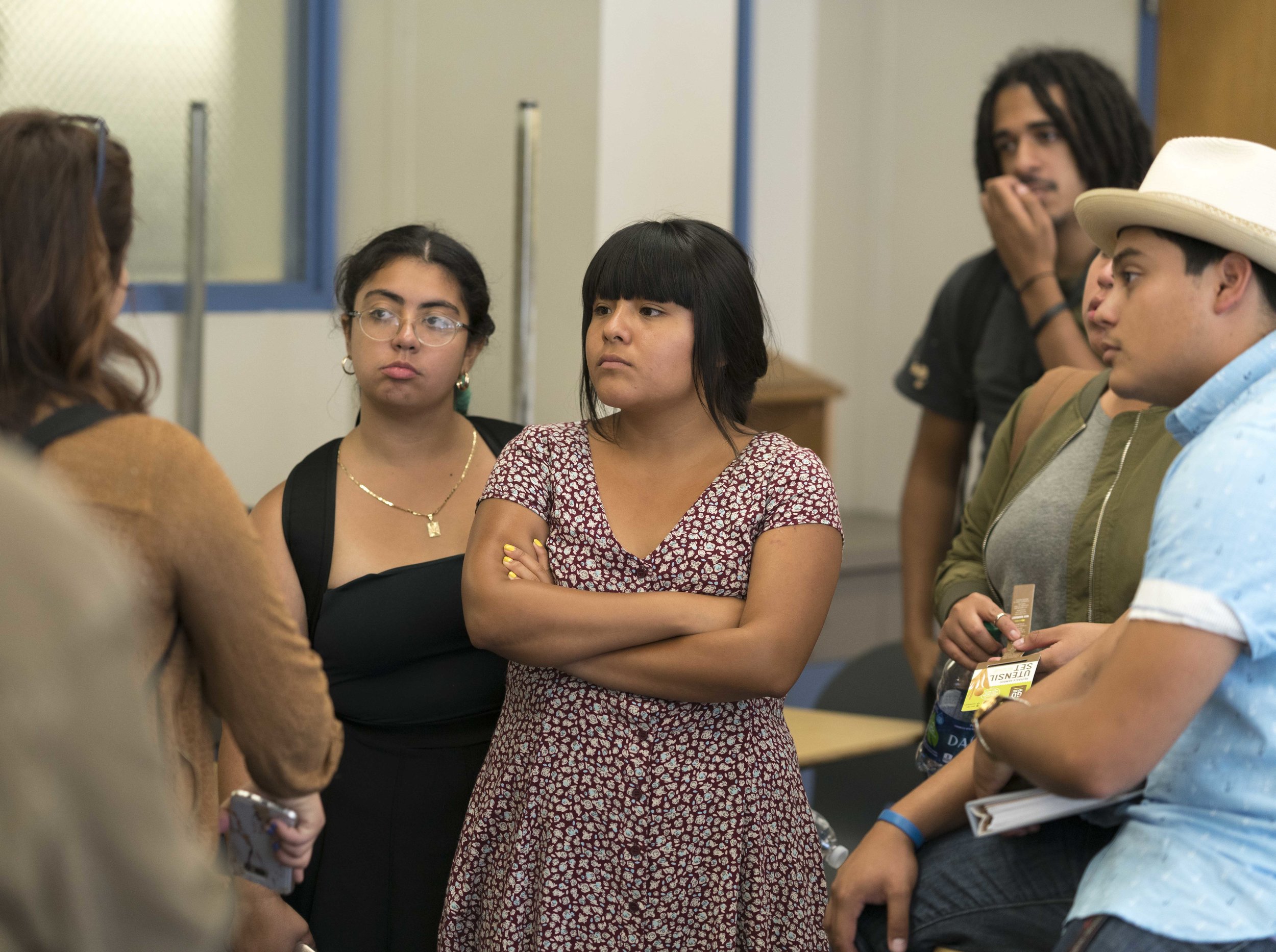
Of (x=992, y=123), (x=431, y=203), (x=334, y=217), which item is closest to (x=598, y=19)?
(x=431, y=203)

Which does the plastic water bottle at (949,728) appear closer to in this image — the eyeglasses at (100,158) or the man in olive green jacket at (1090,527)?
the man in olive green jacket at (1090,527)

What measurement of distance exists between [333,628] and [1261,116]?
12.7 ft

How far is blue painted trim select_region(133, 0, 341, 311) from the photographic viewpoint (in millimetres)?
3795

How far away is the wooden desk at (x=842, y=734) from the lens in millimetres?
3033

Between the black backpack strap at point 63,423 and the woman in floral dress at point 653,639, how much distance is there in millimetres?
610

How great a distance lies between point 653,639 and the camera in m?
1.66

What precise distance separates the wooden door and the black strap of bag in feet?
11.7

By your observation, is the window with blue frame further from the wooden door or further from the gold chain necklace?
the wooden door

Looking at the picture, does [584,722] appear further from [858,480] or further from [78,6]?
[858,480]

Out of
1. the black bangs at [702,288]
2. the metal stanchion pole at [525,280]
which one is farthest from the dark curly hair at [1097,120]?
the metal stanchion pole at [525,280]

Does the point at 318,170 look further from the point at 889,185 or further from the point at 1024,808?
the point at 1024,808

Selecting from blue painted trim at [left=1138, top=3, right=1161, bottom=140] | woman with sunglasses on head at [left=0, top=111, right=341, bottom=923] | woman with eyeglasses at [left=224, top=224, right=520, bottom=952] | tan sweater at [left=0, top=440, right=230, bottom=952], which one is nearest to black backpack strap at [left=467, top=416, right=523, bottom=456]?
woman with eyeglasses at [left=224, top=224, right=520, bottom=952]

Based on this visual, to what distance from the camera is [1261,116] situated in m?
4.40

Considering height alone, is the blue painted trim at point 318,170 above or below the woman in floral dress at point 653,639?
above
